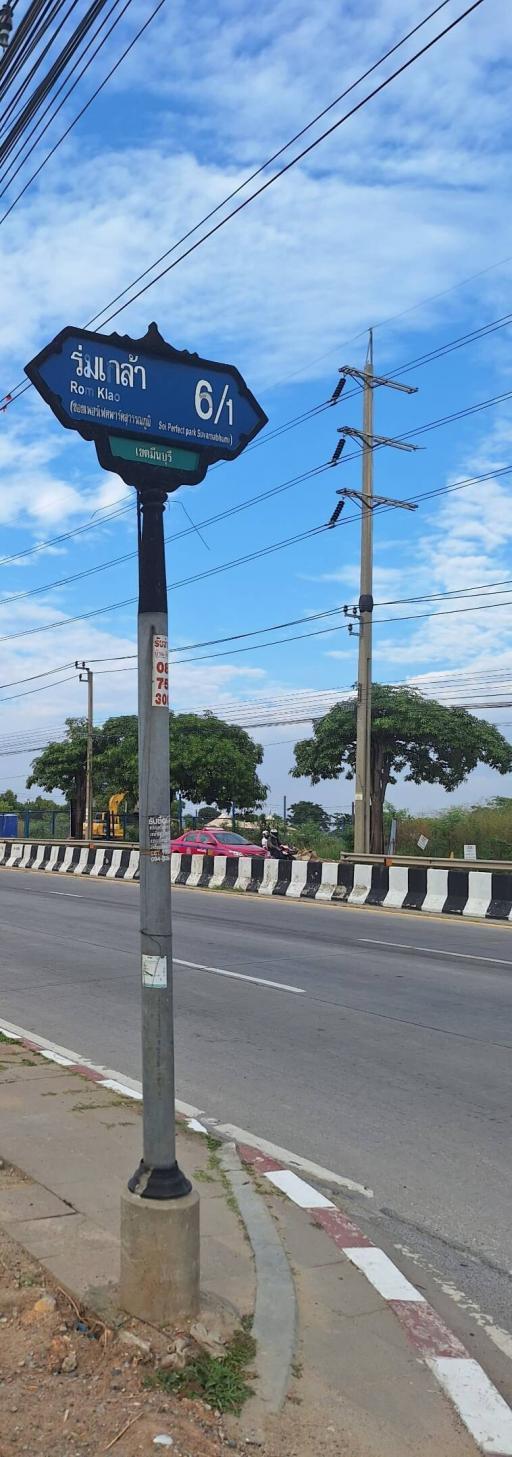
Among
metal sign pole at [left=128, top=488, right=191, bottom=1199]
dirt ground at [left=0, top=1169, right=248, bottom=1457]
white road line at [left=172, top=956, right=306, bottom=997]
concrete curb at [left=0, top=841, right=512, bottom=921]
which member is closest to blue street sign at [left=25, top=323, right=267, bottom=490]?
metal sign pole at [left=128, top=488, right=191, bottom=1199]

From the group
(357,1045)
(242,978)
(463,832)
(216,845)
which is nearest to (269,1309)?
(357,1045)

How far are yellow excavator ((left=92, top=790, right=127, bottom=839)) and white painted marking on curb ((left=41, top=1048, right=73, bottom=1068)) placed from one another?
39.3m

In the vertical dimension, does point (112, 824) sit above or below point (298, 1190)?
above

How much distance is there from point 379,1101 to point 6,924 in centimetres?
1157

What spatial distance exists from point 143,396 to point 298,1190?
3820mm

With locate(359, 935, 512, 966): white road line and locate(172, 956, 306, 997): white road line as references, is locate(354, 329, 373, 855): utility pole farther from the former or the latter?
locate(172, 956, 306, 997): white road line

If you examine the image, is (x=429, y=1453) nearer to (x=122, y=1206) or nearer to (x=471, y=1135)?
(x=122, y=1206)

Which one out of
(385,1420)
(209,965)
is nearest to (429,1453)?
(385,1420)

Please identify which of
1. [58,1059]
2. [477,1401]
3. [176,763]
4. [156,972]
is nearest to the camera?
[477,1401]

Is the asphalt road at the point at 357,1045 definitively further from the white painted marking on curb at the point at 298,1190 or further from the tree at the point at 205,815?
the tree at the point at 205,815

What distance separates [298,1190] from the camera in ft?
18.5

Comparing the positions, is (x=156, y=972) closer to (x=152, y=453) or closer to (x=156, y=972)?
(x=156, y=972)

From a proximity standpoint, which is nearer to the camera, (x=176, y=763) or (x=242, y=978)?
(x=242, y=978)

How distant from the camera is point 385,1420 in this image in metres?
3.55
